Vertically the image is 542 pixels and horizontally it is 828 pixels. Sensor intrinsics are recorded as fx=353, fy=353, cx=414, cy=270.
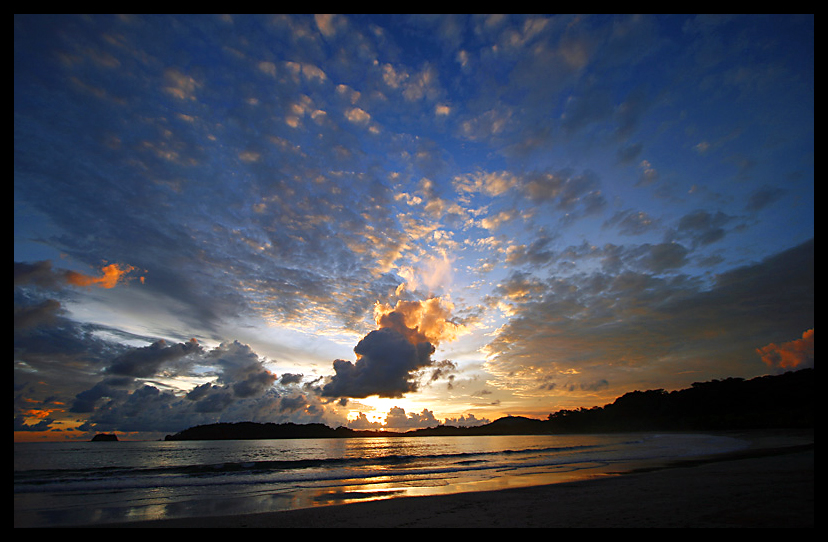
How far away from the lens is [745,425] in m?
85.5

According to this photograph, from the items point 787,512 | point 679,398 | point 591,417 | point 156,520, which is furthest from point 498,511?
point 591,417

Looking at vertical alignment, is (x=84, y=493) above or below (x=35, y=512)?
below

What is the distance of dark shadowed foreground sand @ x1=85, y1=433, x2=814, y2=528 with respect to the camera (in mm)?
9836

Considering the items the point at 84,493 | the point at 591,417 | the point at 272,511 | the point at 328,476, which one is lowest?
the point at 591,417

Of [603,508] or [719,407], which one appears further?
[719,407]

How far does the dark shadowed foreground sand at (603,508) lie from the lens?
32.3 feet

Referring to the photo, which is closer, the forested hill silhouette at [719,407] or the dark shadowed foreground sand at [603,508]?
the dark shadowed foreground sand at [603,508]

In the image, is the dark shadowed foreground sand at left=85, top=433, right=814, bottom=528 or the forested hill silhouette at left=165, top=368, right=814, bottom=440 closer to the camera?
the dark shadowed foreground sand at left=85, top=433, right=814, bottom=528

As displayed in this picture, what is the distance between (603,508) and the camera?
39.1ft

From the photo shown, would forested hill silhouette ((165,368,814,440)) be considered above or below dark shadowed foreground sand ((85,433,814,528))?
below

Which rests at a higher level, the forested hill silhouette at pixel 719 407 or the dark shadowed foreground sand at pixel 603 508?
the dark shadowed foreground sand at pixel 603 508
